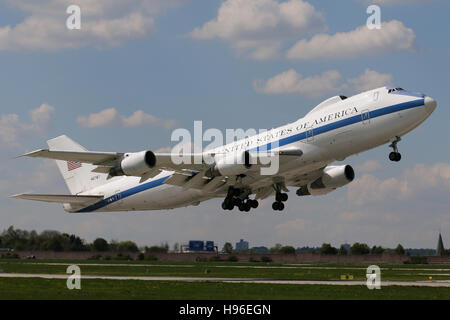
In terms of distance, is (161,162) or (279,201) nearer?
(161,162)

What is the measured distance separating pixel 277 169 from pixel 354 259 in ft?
173

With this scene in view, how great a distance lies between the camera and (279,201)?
56.0m

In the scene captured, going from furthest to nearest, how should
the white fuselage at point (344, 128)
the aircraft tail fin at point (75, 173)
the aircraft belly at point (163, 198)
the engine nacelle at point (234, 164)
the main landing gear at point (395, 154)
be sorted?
the aircraft tail fin at point (75, 173), the aircraft belly at point (163, 198), the engine nacelle at point (234, 164), the main landing gear at point (395, 154), the white fuselage at point (344, 128)

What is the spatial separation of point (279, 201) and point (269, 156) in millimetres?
9152

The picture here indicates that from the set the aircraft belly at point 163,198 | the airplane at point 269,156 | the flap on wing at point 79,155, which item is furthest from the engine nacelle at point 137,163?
the aircraft belly at point 163,198

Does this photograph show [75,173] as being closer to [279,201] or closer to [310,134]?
[279,201]

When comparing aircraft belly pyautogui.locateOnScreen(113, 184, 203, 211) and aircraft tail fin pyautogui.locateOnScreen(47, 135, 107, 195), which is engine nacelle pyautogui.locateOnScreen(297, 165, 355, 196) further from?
aircraft tail fin pyautogui.locateOnScreen(47, 135, 107, 195)

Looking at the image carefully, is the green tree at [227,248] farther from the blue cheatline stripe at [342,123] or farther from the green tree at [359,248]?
the blue cheatline stripe at [342,123]

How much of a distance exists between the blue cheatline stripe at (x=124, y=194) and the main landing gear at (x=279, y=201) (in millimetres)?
9624

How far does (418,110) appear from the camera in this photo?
1687 inches

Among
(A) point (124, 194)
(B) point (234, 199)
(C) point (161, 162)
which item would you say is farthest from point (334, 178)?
(A) point (124, 194)

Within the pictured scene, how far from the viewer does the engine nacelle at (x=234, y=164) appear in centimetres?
4731

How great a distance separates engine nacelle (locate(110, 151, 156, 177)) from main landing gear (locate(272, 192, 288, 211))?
13.5m
